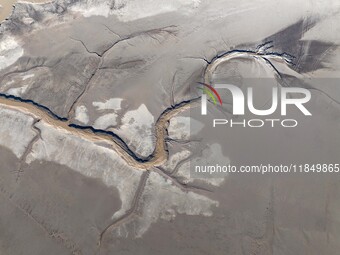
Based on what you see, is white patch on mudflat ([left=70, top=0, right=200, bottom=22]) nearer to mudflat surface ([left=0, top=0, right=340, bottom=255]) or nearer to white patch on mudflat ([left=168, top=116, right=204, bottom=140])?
mudflat surface ([left=0, top=0, right=340, bottom=255])

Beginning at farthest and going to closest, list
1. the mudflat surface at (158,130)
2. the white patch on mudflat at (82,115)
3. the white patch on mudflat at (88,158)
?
1. the white patch on mudflat at (82,115)
2. the white patch on mudflat at (88,158)
3. the mudflat surface at (158,130)

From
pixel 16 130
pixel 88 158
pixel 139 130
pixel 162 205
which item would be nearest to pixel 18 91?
pixel 16 130

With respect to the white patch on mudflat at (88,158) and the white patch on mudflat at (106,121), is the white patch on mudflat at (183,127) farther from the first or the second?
the white patch on mudflat at (106,121)

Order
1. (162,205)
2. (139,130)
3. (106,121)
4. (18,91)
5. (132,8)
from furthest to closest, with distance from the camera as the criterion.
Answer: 1. (132,8)
2. (18,91)
3. (106,121)
4. (139,130)
5. (162,205)

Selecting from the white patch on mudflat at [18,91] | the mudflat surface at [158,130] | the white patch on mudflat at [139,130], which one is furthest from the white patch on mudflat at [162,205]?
the white patch on mudflat at [18,91]

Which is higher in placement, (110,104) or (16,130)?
(110,104)

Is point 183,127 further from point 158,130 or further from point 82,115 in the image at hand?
point 82,115

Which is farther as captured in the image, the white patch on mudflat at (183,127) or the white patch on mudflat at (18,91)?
the white patch on mudflat at (18,91)
